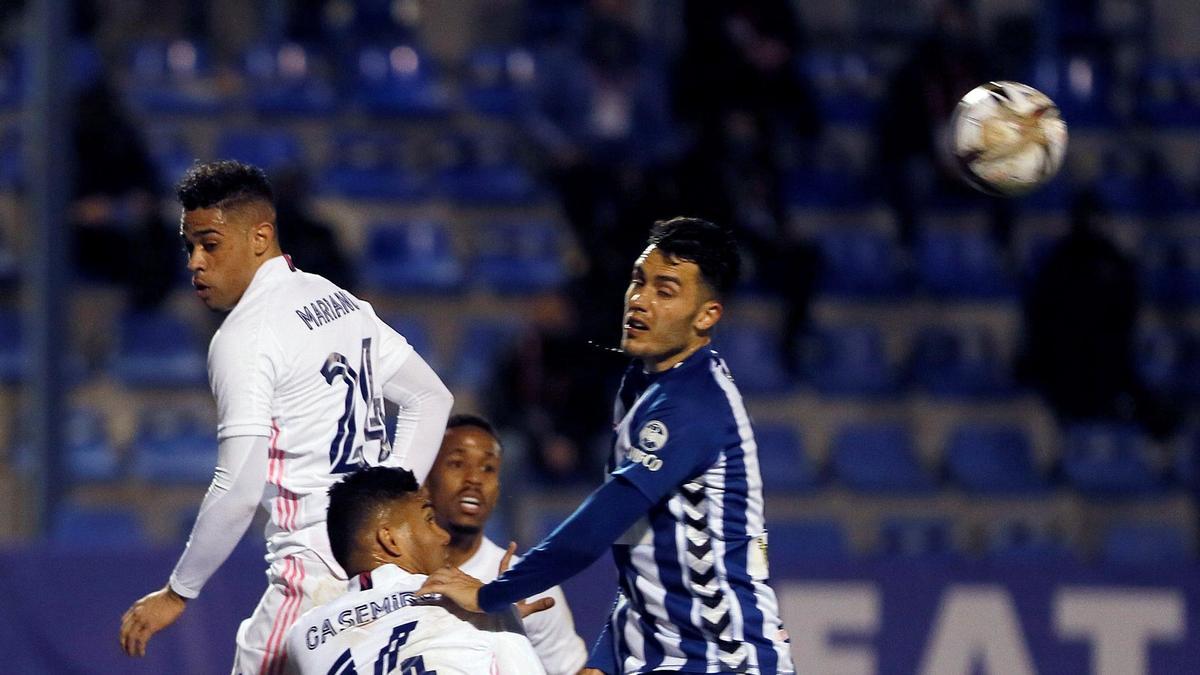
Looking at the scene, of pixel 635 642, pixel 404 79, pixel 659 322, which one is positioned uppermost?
pixel 404 79

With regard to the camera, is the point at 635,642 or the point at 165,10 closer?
the point at 635,642

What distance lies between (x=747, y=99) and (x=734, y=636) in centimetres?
676

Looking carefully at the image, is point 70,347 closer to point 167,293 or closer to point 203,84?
point 167,293

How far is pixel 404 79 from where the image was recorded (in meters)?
11.2

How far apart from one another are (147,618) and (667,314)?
1461 mm

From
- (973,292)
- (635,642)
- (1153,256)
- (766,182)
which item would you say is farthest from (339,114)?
(635,642)

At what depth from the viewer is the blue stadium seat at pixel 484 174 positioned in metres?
10.2

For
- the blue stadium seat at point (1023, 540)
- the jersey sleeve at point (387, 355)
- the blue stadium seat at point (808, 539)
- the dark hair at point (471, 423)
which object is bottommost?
the blue stadium seat at point (1023, 540)

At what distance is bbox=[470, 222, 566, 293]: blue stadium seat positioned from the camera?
31.8ft

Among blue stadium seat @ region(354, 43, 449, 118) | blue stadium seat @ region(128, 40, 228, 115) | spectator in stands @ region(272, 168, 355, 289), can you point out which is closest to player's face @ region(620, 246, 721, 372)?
spectator in stands @ region(272, 168, 355, 289)

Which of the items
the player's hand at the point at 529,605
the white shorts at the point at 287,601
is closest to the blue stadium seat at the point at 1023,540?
the player's hand at the point at 529,605

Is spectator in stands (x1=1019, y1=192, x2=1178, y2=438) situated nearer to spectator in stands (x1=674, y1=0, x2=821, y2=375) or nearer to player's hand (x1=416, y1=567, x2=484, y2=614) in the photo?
spectator in stands (x1=674, y1=0, x2=821, y2=375)

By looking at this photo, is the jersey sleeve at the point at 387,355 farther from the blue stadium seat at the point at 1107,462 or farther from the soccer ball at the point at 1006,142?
the blue stadium seat at the point at 1107,462

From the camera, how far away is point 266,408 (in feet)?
13.4
